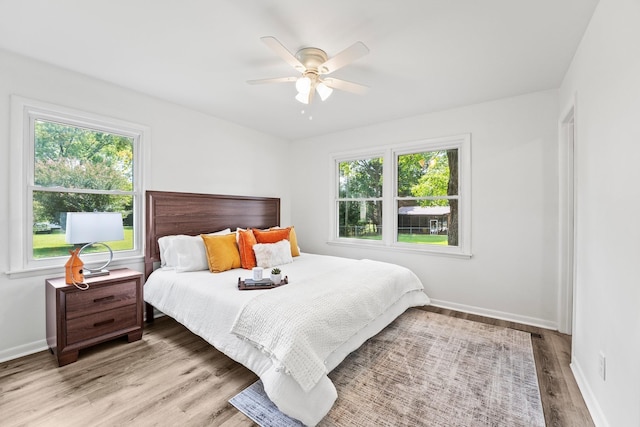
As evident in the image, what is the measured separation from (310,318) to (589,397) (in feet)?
5.99

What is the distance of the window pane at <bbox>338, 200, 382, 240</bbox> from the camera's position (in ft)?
13.9

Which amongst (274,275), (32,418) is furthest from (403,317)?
(32,418)

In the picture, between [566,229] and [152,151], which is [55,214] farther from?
[566,229]

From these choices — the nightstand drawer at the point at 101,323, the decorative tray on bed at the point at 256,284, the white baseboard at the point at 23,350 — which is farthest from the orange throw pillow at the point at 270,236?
the white baseboard at the point at 23,350

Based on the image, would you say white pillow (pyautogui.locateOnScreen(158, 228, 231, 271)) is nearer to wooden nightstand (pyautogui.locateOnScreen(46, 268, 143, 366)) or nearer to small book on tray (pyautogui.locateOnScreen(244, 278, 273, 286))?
wooden nightstand (pyautogui.locateOnScreen(46, 268, 143, 366))

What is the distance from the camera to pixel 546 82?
2.78m

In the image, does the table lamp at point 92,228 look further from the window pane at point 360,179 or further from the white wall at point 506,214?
the white wall at point 506,214

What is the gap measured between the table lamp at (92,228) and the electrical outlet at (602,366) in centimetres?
353

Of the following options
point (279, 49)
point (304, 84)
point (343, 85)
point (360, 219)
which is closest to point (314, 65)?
point (304, 84)

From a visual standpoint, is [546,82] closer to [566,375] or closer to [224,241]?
[566,375]

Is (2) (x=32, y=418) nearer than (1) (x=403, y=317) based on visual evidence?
Yes

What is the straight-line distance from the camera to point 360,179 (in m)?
4.41

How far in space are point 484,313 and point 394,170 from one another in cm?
209

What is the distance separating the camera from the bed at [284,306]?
5.56ft
